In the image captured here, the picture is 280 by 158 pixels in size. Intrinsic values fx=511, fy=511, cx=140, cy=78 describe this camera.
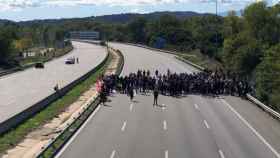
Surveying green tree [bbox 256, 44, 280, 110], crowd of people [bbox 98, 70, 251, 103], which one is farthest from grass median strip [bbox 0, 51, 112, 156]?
green tree [bbox 256, 44, 280, 110]

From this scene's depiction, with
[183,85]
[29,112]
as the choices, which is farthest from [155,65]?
[29,112]

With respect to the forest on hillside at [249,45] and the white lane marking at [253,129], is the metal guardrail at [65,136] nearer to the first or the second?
the white lane marking at [253,129]

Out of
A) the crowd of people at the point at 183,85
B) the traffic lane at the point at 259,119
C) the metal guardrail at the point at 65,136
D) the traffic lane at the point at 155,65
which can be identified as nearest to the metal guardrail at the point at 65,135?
the metal guardrail at the point at 65,136

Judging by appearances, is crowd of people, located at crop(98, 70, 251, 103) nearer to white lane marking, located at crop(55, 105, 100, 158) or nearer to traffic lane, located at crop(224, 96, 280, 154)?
traffic lane, located at crop(224, 96, 280, 154)

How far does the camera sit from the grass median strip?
1010 inches

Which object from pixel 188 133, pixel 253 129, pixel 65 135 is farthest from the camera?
pixel 253 129

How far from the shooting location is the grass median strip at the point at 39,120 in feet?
84.2

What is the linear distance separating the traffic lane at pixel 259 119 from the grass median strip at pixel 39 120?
495 inches

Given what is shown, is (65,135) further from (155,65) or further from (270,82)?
(155,65)

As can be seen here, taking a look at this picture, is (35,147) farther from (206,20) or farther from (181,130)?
(206,20)

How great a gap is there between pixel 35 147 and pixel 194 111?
45.1ft

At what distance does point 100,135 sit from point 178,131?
4.31 metres

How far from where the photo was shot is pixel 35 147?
24344 millimetres

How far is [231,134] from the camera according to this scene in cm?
2719
